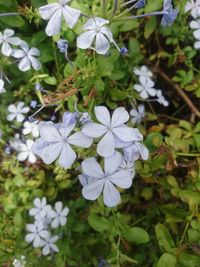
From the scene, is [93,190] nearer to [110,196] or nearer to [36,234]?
[110,196]

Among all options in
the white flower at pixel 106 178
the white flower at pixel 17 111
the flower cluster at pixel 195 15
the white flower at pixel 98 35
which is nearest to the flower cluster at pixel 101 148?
the white flower at pixel 106 178

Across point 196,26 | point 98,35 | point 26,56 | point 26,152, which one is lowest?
point 26,152

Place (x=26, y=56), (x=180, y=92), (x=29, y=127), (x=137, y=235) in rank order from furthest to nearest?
(x=180, y=92) < (x=29, y=127) < (x=26, y=56) < (x=137, y=235)

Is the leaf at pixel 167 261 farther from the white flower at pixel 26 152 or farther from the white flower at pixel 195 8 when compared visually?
the white flower at pixel 195 8

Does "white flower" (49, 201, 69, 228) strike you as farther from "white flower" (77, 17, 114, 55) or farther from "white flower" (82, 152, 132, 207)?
"white flower" (77, 17, 114, 55)

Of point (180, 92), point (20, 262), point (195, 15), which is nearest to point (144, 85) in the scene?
point (180, 92)

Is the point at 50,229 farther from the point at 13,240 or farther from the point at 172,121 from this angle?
the point at 172,121

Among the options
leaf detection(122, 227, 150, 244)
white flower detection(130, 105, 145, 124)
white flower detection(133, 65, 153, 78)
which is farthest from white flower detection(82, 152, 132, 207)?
white flower detection(133, 65, 153, 78)
